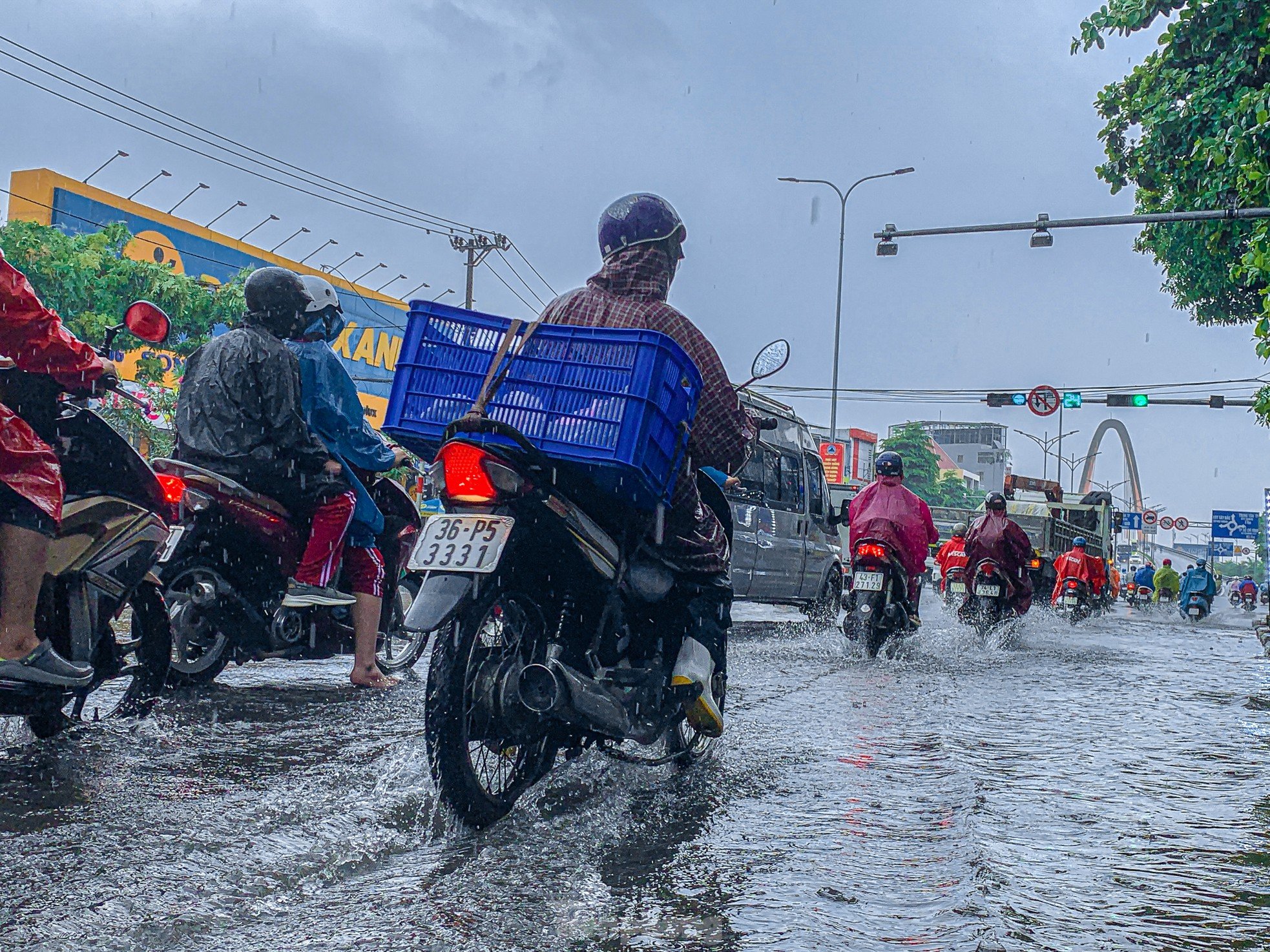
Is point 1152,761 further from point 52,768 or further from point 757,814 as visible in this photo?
point 52,768

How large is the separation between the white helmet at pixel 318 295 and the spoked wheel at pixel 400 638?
5.13 feet

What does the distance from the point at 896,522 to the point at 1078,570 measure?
11097mm

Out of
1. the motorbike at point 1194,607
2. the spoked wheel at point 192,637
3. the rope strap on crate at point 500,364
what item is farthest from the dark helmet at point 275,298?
the motorbike at point 1194,607

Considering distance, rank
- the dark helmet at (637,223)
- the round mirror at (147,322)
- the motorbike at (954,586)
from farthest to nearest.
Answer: the motorbike at (954,586) < the dark helmet at (637,223) < the round mirror at (147,322)

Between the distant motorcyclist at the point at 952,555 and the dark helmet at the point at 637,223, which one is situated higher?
the dark helmet at the point at 637,223

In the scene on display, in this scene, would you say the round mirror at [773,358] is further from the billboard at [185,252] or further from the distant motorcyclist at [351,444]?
the billboard at [185,252]

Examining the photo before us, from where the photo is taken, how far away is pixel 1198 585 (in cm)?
2614

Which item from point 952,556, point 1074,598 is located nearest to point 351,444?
point 952,556

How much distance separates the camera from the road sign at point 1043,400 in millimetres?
30719

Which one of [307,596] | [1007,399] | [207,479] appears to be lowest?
[307,596]

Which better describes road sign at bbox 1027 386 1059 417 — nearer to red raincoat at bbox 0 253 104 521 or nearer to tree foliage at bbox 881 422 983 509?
red raincoat at bbox 0 253 104 521

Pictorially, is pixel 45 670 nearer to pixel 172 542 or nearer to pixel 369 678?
pixel 172 542

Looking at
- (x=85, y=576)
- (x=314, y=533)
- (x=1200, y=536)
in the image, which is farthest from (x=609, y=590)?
(x=1200, y=536)

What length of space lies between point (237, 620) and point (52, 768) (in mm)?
1451
